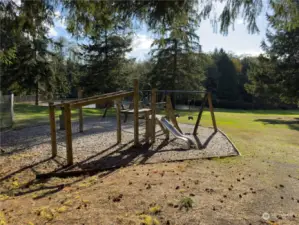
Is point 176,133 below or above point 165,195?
above

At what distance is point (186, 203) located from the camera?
3123 millimetres

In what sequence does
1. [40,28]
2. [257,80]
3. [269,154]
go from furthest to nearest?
[257,80], [269,154], [40,28]

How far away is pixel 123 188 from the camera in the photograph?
3.64 meters

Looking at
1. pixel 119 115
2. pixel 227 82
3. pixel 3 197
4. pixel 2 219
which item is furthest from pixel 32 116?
pixel 227 82

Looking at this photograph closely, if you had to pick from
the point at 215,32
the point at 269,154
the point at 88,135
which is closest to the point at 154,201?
the point at 215,32

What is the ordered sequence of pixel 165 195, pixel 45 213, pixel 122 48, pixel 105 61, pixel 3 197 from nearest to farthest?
1. pixel 45 213
2. pixel 165 195
3. pixel 3 197
4. pixel 105 61
5. pixel 122 48

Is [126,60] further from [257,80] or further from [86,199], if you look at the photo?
[86,199]

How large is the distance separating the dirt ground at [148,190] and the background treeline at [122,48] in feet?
7.35

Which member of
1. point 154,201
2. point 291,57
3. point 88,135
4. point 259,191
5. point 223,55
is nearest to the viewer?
point 154,201

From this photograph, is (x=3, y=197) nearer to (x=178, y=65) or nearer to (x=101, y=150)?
(x=101, y=150)

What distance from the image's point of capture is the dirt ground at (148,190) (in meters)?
2.89

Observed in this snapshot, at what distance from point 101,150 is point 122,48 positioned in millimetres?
17496

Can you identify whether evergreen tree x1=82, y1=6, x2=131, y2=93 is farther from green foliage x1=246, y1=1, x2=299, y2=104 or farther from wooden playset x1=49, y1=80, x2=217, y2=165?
wooden playset x1=49, y1=80, x2=217, y2=165

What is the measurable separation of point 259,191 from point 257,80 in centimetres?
1903
